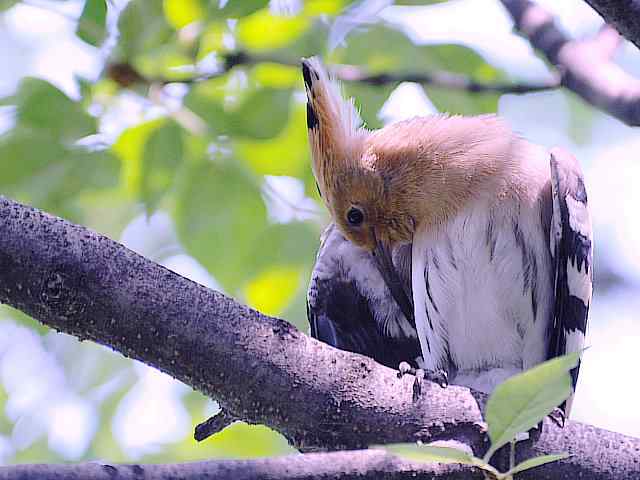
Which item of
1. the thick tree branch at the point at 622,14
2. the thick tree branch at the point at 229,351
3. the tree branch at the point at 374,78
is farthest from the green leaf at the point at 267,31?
the thick tree branch at the point at 229,351

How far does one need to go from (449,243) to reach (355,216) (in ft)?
2.04

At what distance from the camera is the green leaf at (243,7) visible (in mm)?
3963

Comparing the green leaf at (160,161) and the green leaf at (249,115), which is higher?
the green leaf at (249,115)

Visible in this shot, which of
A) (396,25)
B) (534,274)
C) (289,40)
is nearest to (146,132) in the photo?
(289,40)

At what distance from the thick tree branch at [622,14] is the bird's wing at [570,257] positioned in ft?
3.97

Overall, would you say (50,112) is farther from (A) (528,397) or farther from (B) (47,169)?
(A) (528,397)

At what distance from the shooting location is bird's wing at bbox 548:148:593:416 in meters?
4.19

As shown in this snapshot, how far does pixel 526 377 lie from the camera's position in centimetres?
173

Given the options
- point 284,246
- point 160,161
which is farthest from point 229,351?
point 284,246

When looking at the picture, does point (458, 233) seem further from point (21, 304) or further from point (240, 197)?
point (21, 304)

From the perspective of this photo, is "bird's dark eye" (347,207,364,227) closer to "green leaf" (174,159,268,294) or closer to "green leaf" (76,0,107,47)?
"green leaf" (174,159,268,294)

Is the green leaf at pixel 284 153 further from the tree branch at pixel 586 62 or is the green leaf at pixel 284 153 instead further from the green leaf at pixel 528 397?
the green leaf at pixel 528 397

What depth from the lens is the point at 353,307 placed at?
4.96m

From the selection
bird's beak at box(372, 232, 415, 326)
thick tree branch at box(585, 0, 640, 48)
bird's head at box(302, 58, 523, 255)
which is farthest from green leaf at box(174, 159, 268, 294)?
thick tree branch at box(585, 0, 640, 48)
